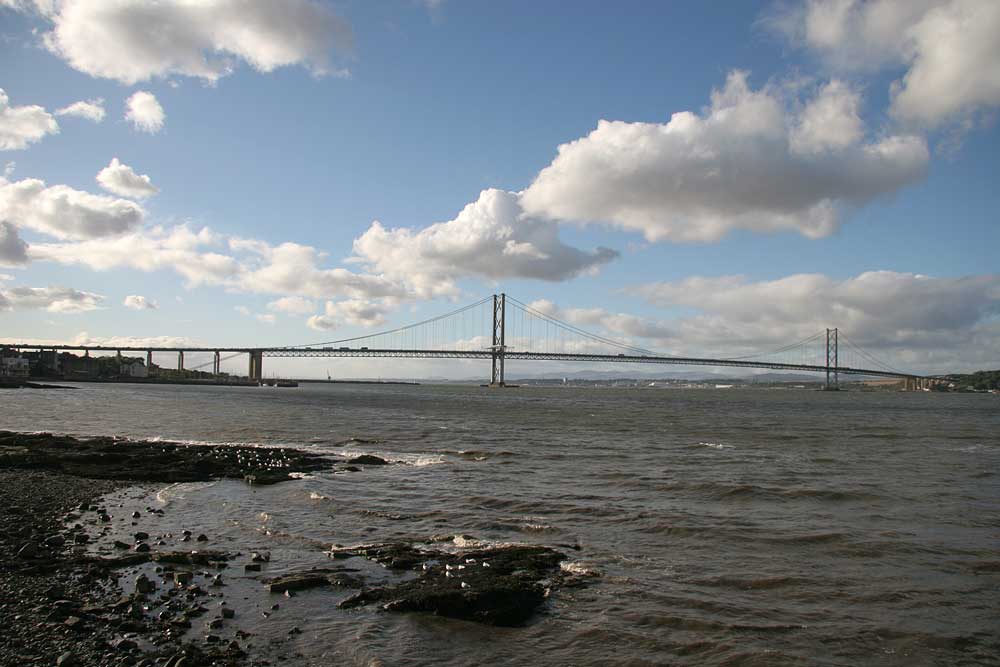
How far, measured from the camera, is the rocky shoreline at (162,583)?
18.7ft

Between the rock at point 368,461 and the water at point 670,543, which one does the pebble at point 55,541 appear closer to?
the water at point 670,543

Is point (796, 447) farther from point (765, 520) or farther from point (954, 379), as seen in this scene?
point (954, 379)

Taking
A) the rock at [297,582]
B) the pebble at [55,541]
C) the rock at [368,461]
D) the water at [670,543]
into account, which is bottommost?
the rock at [368,461]

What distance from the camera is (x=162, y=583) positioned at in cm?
742

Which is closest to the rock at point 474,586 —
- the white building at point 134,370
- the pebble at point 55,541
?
the pebble at point 55,541

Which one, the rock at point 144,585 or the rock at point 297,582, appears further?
the rock at point 297,582

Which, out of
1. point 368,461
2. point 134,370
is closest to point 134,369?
point 134,370

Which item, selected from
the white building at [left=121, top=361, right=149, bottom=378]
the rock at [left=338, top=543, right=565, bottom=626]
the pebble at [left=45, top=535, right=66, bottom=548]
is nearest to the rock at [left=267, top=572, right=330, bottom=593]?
the rock at [left=338, top=543, right=565, bottom=626]

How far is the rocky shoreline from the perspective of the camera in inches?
225

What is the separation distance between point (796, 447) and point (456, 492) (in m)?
18.0

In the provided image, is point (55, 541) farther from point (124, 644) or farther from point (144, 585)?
point (124, 644)

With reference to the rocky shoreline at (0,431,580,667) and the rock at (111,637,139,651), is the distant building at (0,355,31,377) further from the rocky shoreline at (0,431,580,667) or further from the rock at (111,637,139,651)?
the rock at (111,637,139,651)

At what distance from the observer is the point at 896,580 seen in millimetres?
8609

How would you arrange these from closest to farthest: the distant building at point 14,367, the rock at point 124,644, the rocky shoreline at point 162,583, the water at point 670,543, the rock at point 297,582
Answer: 1. the rock at point 124,644
2. the rocky shoreline at point 162,583
3. the water at point 670,543
4. the rock at point 297,582
5. the distant building at point 14,367
